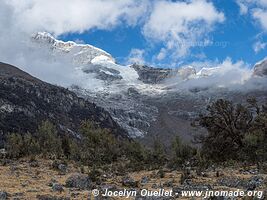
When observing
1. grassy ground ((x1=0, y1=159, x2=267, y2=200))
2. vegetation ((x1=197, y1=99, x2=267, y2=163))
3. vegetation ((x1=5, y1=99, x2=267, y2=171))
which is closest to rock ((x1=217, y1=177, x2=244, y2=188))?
grassy ground ((x1=0, y1=159, x2=267, y2=200))

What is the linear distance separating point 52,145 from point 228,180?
1911 inches

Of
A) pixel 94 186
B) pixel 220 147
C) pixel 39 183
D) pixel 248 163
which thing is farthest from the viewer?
pixel 220 147

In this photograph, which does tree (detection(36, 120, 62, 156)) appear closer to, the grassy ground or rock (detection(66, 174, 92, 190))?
the grassy ground

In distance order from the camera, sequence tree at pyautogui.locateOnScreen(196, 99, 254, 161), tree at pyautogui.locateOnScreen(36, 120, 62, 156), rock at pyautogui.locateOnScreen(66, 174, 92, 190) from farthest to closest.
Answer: tree at pyautogui.locateOnScreen(36, 120, 62, 156), tree at pyautogui.locateOnScreen(196, 99, 254, 161), rock at pyautogui.locateOnScreen(66, 174, 92, 190)

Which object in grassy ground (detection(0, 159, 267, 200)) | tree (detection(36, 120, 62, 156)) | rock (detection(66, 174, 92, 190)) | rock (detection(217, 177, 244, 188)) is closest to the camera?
grassy ground (detection(0, 159, 267, 200))

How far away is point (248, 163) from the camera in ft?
150

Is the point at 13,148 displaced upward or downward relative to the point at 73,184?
upward

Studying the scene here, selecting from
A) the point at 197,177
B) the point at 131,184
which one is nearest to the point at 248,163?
the point at 197,177

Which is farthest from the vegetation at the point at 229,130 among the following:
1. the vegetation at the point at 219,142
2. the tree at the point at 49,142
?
the tree at the point at 49,142

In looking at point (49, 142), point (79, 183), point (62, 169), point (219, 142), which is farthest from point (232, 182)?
point (49, 142)

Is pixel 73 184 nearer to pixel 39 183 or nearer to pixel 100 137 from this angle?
pixel 39 183

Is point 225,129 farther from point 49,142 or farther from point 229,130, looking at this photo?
point 49,142

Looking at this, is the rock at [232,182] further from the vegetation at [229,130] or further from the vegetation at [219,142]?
the vegetation at [229,130]

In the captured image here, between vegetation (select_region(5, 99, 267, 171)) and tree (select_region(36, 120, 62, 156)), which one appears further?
tree (select_region(36, 120, 62, 156))
